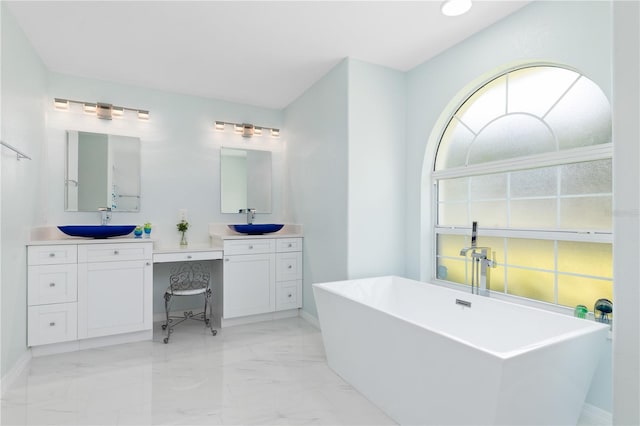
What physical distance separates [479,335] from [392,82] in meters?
2.41

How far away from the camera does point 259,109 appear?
14.2 feet

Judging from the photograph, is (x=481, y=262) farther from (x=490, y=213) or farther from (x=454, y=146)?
(x=454, y=146)

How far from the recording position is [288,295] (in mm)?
3744

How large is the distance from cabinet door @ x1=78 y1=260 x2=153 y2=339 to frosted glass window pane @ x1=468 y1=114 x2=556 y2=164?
318 cm

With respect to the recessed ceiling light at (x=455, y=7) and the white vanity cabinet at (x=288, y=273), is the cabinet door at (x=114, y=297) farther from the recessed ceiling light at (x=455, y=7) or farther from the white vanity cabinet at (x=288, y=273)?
the recessed ceiling light at (x=455, y=7)

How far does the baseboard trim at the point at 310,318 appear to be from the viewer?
3494 mm

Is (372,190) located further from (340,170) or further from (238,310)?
(238,310)

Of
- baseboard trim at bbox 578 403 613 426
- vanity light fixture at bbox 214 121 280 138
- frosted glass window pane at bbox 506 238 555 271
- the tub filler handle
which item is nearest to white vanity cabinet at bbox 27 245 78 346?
vanity light fixture at bbox 214 121 280 138

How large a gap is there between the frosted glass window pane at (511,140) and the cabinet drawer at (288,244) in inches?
79.1

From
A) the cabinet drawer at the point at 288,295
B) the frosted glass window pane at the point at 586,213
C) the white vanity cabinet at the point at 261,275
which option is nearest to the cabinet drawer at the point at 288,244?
the white vanity cabinet at the point at 261,275

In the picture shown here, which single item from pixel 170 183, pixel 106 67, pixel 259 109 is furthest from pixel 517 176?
pixel 106 67

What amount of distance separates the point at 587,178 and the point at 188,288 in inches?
135

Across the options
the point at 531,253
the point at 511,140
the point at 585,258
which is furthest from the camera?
the point at 511,140

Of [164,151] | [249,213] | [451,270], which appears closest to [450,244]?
[451,270]
